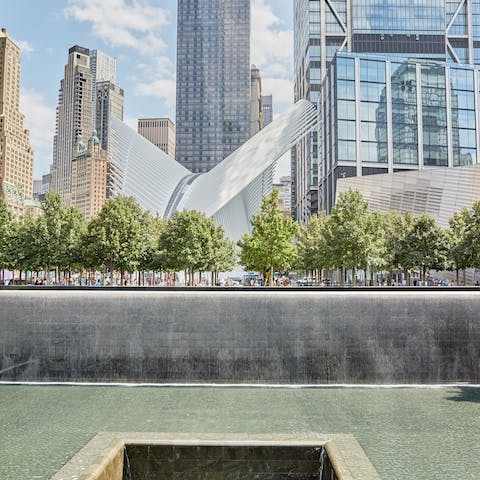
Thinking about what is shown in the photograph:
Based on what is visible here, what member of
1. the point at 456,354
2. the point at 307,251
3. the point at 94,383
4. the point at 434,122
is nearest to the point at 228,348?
the point at 94,383

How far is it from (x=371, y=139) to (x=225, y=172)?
23.4m

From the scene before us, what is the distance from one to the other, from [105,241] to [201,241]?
7277 mm

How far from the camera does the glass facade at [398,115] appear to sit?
70312 millimetres

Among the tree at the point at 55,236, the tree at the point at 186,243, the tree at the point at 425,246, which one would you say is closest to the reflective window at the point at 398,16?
the tree at the point at 425,246

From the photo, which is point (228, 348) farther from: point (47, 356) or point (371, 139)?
point (371, 139)

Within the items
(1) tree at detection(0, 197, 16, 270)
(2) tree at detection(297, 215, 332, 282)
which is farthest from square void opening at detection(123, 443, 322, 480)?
(1) tree at detection(0, 197, 16, 270)

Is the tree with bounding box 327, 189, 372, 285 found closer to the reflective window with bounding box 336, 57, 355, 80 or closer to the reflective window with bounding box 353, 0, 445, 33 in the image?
the reflective window with bounding box 336, 57, 355, 80

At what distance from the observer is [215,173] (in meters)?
62.3

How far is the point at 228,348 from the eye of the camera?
19453 millimetres

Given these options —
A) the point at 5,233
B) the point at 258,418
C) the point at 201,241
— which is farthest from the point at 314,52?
the point at 258,418

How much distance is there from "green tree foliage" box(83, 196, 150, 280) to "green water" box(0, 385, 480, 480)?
1638 centimetres

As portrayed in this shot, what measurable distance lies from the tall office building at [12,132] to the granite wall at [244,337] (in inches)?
4681

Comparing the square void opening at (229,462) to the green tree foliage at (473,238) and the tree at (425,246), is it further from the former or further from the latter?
the tree at (425,246)

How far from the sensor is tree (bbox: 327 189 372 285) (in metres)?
34.2
